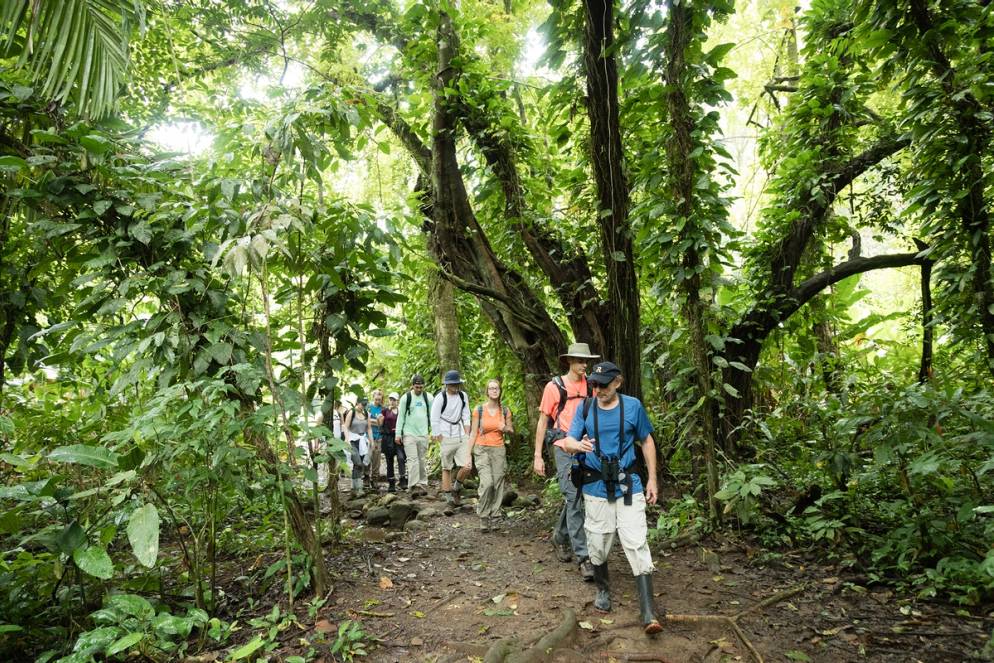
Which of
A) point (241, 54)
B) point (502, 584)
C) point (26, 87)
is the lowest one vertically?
point (502, 584)

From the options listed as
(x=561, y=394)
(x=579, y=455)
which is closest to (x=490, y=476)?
(x=561, y=394)

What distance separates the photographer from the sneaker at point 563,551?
17.4 feet

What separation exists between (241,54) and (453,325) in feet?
19.1

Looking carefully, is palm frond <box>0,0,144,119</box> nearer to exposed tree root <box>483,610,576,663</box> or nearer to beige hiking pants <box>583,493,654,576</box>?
exposed tree root <box>483,610,576,663</box>

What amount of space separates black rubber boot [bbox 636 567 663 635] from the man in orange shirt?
1121 millimetres

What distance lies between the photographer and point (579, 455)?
429 centimetres

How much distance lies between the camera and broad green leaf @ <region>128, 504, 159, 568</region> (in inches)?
113

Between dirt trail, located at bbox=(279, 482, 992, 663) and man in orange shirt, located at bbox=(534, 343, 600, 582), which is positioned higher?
man in orange shirt, located at bbox=(534, 343, 600, 582)

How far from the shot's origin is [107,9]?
3.85 meters

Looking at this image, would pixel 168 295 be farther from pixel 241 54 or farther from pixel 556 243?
pixel 241 54

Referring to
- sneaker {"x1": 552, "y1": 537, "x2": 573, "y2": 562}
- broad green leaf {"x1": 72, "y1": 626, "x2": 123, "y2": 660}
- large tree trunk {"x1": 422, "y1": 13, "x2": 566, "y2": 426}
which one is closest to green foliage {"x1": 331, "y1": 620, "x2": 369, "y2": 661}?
broad green leaf {"x1": 72, "y1": 626, "x2": 123, "y2": 660}

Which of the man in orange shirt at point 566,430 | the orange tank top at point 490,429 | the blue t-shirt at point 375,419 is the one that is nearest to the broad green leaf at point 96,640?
the man in orange shirt at point 566,430

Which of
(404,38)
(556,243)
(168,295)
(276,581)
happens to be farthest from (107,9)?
(404,38)

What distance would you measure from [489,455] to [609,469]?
3.02 metres
